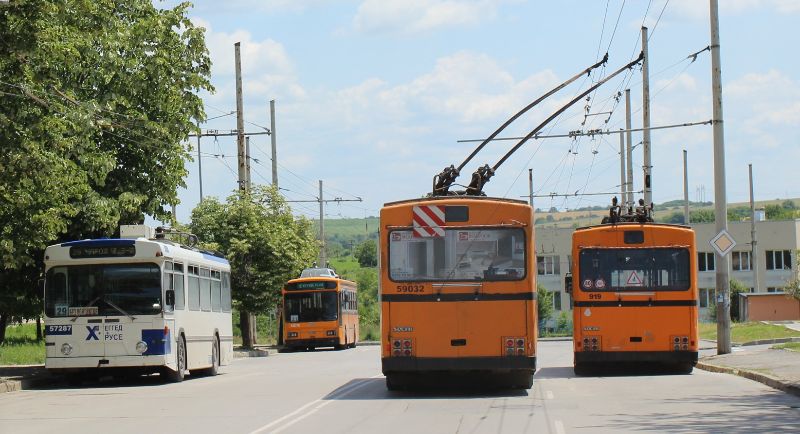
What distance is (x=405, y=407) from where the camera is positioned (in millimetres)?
17594

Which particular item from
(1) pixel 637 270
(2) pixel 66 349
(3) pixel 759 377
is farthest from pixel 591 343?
(2) pixel 66 349

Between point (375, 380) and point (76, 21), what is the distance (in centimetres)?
1032

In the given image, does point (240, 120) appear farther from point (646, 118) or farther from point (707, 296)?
point (707, 296)

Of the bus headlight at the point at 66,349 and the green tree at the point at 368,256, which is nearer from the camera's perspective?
the bus headlight at the point at 66,349

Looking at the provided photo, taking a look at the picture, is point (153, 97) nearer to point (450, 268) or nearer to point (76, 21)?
point (76, 21)

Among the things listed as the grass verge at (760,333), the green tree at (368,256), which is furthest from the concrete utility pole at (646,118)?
the green tree at (368,256)

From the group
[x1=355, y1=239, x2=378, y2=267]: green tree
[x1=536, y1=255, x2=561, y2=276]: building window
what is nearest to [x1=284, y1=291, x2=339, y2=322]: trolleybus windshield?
[x1=536, y1=255, x2=561, y2=276]: building window

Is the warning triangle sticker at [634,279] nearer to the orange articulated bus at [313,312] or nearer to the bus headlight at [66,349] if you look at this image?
the bus headlight at [66,349]

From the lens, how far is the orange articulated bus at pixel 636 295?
2427 centimetres

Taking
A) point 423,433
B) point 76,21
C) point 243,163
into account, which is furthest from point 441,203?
point 243,163

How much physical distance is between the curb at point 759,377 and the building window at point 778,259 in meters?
74.8

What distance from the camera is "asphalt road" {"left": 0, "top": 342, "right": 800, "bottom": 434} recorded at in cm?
1497

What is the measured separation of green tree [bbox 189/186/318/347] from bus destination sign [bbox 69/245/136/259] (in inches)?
1027

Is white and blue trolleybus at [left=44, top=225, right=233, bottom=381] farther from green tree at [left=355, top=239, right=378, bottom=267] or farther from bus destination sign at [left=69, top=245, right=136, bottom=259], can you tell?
green tree at [left=355, top=239, right=378, bottom=267]
